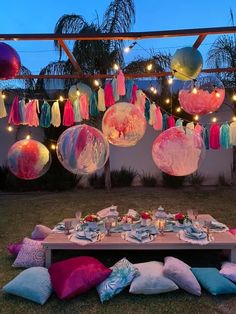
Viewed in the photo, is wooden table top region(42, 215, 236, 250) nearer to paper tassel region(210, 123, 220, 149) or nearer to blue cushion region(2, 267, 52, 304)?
blue cushion region(2, 267, 52, 304)

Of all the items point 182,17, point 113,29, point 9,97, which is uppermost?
point 182,17

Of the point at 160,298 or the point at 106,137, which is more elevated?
the point at 106,137

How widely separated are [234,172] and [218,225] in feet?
18.0

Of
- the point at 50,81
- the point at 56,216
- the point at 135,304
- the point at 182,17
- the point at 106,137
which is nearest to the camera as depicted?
the point at 135,304

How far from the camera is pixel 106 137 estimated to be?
148 inches

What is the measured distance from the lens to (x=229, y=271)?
11.4 feet

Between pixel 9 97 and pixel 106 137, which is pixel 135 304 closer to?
pixel 106 137

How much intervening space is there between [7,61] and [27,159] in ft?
3.78

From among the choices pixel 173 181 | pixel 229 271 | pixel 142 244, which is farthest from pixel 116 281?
pixel 173 181

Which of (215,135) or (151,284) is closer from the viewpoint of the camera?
(151,284)

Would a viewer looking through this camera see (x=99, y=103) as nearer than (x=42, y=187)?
Yes

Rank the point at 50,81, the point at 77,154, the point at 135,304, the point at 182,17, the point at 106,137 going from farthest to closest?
1. the point at 182,17
2. the point at 50,81
3. the point at 106,137
4. the point at 77,154
5. the point at 135,304

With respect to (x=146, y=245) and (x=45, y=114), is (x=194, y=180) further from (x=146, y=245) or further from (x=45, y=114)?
(x=146, y=245)

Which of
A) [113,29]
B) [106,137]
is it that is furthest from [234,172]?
[106,137]
